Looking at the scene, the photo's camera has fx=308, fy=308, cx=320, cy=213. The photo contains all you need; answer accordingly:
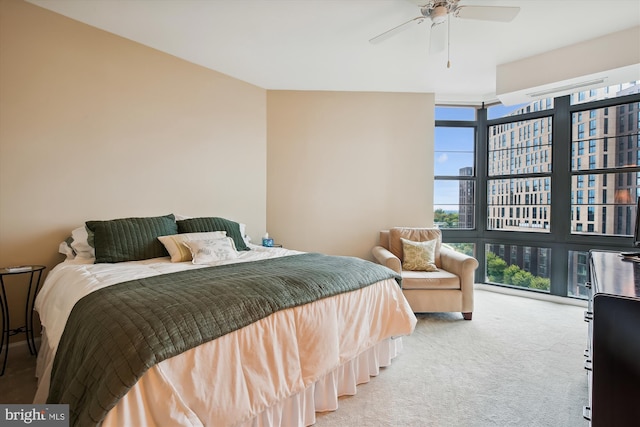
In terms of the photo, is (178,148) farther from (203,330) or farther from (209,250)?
(203,330)

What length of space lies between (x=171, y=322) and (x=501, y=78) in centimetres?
389

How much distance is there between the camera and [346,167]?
4211 mm

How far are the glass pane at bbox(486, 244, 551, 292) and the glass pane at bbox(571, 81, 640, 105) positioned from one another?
1.85 meters

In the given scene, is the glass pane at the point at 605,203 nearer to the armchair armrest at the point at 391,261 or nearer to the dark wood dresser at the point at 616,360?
the armchair armrest at the point at 391,261

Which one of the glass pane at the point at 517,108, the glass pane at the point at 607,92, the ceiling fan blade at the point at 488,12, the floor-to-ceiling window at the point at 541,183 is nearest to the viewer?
the ceiling fan blade at the point at 488,12

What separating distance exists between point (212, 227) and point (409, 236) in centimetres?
233

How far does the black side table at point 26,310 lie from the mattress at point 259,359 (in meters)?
0.26

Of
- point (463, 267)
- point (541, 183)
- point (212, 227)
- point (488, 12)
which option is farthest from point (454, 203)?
point (212, 227)

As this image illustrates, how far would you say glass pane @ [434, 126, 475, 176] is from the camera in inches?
179

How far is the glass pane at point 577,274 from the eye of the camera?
12.1 feet

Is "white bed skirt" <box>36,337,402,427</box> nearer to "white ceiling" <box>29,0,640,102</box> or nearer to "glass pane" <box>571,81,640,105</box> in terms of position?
"white ceiling" <box>29,0,640,102</box>

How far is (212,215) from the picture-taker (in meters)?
3.54

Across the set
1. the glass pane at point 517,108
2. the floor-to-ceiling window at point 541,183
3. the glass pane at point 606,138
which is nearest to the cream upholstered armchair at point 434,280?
the floor-to-ceiling window at point 541,183

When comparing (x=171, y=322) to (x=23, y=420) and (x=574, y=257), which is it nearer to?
(x=23, y=420)
